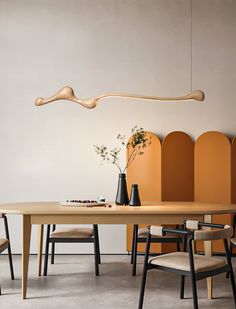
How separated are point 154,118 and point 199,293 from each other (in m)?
2.72

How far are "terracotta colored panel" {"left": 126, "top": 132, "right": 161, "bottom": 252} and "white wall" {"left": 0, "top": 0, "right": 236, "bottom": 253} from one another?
29cm

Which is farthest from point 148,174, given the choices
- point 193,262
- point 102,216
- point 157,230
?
point 193,262

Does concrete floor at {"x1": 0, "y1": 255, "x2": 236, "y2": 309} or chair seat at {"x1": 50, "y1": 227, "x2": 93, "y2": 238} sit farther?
chair seat at {"x1": 50, "y1": 227, "x2": 93, "y2": 238}

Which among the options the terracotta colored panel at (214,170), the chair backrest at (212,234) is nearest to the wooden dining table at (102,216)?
the chair backrest at (212,234)

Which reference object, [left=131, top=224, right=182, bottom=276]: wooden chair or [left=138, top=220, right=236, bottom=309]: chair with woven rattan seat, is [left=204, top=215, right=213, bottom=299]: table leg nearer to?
[left=138, top=220, right=236, bottom=309]: chair with woven rattan seat

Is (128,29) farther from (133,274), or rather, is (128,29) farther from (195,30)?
(133,274)

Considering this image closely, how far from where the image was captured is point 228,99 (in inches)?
258

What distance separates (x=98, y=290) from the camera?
461 cm

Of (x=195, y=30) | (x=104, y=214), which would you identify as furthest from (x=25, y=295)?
(x=195, y=30)

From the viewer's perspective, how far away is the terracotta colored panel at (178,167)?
6348mm

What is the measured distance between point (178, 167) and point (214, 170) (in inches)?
17.9

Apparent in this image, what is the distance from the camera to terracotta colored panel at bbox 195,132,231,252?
6.27 meters

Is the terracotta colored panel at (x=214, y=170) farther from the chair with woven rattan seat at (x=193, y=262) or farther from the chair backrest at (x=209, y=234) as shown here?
the chair backrest at (x=209, y=234)

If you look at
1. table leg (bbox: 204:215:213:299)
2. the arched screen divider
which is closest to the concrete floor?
table leg (bbox: 204:215:213:299)
